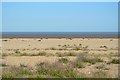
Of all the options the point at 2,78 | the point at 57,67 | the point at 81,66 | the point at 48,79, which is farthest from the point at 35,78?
the point at 81,66

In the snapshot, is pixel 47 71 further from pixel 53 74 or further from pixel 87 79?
pixel 87 79

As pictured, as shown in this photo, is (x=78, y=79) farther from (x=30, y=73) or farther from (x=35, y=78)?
(x=30, y=73)

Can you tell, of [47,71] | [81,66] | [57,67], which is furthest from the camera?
[81,66]

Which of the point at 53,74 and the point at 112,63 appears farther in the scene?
the point at 112,63

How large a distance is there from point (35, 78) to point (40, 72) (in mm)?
2727

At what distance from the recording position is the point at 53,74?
16.0 m

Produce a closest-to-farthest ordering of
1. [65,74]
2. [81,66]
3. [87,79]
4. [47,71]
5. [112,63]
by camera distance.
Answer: [87,79] < [65,74] < [47,71] < [81,66] < [112,63]

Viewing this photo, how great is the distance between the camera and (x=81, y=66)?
19797mm

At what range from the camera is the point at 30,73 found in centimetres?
1648

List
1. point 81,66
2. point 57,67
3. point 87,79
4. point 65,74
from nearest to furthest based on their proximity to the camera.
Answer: point 87,79
point 65,74
point 57,67
point 81,66

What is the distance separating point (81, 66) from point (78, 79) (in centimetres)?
569

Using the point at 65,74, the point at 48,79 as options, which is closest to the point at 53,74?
the point at 65,74

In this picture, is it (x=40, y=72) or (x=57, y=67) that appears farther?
(x=57, y=67)

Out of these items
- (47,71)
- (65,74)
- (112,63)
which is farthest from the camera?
(112,63)
